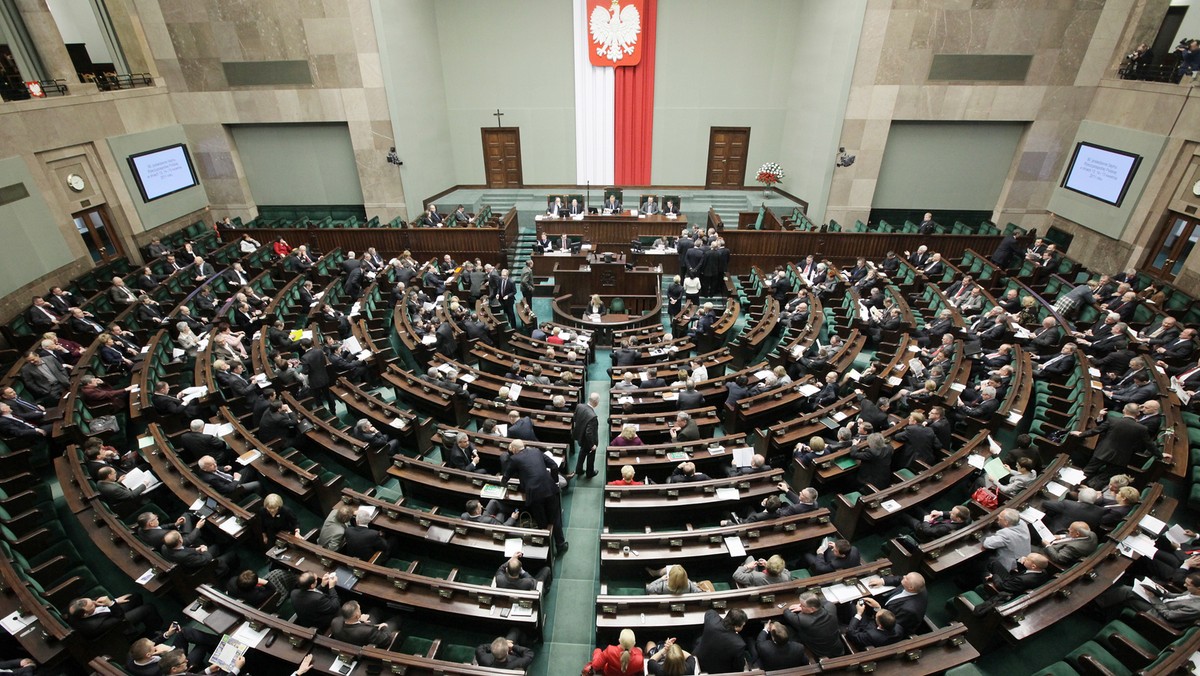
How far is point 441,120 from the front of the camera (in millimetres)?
19734

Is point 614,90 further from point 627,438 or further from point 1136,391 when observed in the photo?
point 1136,391

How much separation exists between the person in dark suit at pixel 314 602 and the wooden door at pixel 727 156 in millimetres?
19081

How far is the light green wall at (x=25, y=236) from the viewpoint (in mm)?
11281

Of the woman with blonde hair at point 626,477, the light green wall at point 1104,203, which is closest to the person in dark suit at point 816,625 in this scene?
the woman with blonde hair at point 626,477

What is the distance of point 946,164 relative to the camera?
16.6 m

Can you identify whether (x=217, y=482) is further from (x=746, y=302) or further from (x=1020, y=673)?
(x=746, y=302)

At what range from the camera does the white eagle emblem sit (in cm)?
1847

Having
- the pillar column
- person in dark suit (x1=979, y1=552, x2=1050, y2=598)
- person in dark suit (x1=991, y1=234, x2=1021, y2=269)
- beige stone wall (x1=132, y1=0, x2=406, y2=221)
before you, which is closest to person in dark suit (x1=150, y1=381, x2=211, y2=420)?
person in dark suit (x1=979, y1=552, x2=1050, y2=598)

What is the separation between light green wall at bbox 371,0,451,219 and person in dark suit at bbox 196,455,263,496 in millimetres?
12996

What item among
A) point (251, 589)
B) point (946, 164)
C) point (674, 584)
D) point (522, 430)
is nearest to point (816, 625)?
point (674, 584)

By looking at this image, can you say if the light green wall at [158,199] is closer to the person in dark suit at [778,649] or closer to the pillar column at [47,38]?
the pillar column at [47,38]

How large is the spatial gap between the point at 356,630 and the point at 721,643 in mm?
3206

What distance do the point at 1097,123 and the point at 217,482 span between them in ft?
69.5

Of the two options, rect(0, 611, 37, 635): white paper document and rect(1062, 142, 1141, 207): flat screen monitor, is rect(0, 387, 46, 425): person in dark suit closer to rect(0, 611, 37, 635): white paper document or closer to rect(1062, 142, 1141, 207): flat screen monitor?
rect(0, 611, 37, 635): white paper document
